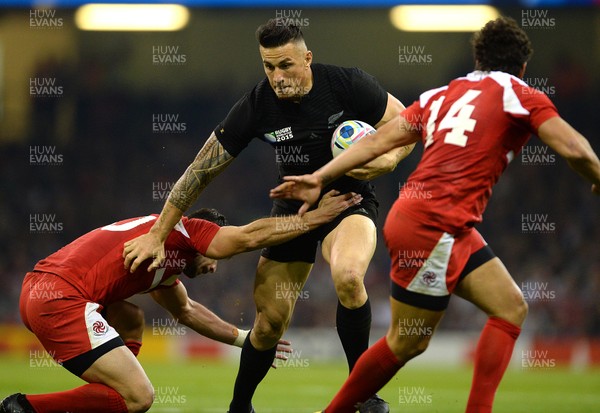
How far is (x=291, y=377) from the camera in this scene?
1347 cm

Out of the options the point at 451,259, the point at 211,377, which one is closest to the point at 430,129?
the point at 451,259

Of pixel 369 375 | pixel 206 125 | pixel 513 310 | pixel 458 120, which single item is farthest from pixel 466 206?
pixel 206 125

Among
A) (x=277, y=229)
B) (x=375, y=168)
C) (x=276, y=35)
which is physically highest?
(x=276, y=35)

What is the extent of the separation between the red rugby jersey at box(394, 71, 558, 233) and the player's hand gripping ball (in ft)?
3.84

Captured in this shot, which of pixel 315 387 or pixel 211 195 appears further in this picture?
pixel 211 195

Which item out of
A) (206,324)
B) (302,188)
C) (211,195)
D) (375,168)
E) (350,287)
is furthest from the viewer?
(211,195)

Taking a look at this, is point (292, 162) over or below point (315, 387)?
over

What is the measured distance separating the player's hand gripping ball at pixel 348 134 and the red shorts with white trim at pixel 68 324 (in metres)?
1.89

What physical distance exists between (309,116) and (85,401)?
7.96 ft

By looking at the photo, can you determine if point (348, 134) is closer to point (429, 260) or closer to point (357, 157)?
point (357, 157)

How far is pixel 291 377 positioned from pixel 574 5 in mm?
8275

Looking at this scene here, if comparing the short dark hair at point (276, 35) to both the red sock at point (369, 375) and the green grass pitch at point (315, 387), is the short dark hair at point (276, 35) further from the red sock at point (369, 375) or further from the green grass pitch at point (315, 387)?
the green grass pitch at point (315, 387)

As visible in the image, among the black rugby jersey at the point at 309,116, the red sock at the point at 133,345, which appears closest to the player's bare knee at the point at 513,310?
the black rugby jersey at the point at 309,116

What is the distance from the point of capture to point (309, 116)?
237 inches
